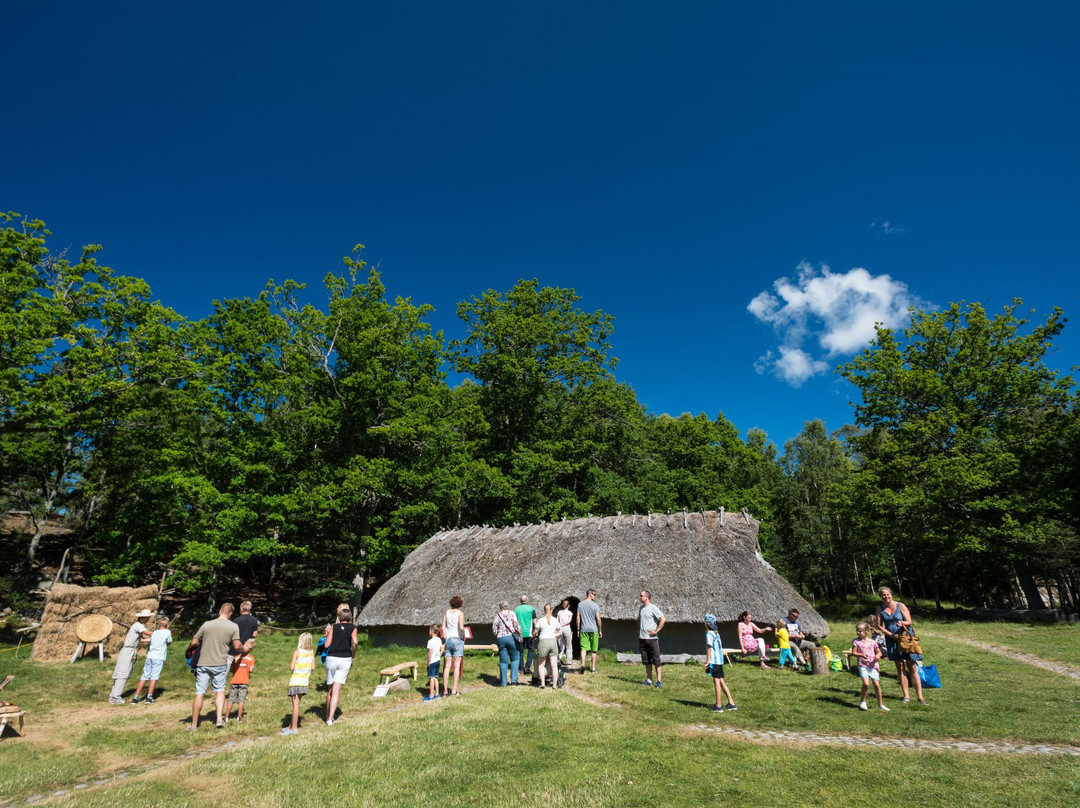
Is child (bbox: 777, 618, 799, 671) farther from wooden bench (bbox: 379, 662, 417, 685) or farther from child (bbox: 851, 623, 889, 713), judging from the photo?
wooden bench (bbox: 379, 662, 417, 685)

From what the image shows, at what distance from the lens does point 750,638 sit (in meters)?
14.5

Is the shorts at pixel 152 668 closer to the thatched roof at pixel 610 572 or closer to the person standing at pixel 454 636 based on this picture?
the person standing at pixel 454 636

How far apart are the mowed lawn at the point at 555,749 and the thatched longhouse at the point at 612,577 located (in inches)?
137

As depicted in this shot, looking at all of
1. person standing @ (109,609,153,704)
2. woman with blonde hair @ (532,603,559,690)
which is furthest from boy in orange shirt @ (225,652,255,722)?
woman with blonde hair @ (532,603,559,690)

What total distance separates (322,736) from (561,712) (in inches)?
155

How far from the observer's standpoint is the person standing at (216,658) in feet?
29.1

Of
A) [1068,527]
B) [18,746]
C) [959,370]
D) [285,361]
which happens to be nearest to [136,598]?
[18,746]

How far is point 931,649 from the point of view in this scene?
16656 mm

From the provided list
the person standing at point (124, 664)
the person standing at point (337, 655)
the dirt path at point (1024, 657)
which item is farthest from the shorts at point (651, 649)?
the person standing at point (124, 664)

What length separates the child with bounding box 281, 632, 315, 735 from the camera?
862 cm

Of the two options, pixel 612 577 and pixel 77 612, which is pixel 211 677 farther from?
pixel 612 577

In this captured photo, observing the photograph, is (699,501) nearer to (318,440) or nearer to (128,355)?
(318,440)

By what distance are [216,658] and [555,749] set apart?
5897 millimetres

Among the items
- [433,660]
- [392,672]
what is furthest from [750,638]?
[392,672]
